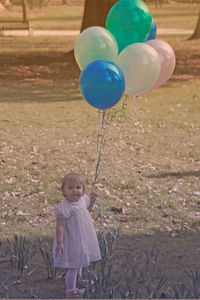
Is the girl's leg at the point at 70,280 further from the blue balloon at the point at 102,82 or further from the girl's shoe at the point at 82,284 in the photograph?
the blue balloon at the point at 102,82

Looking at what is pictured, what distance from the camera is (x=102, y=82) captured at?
5.09m

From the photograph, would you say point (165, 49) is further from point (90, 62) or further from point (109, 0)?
point (109, 0)

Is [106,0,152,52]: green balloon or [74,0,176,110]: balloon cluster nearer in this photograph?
[74,0,176,110]: balloon cluster

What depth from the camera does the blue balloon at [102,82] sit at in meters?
5.06

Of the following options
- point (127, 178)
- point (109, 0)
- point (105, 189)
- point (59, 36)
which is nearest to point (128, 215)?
point (105, 189)

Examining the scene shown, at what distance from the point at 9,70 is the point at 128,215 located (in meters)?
14.0

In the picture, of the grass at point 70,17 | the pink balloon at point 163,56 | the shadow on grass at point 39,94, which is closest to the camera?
the pink balloon at point 163,56

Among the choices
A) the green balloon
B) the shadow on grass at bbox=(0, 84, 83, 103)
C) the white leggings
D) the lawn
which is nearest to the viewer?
the white leggings

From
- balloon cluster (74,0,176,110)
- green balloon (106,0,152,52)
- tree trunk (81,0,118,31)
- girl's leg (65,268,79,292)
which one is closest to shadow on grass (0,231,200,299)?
girl's leg (65,268,79,292)

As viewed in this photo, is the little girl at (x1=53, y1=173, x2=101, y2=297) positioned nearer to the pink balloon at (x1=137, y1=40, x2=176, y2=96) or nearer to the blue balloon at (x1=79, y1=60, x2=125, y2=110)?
the blue balloon at (x1=79, y1=60, x2=125, y2=110)

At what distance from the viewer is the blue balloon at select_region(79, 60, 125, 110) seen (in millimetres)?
5062

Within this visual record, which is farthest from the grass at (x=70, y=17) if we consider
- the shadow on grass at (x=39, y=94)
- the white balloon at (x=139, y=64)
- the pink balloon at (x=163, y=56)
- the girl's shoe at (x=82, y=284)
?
the girl's shoe at (x=82, y=284)

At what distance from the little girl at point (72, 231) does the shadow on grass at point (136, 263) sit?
0.36m

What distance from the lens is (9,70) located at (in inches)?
793
